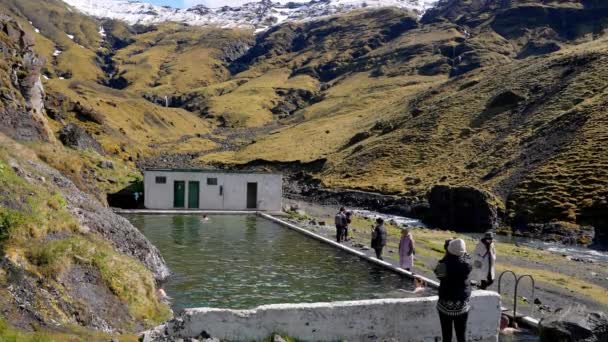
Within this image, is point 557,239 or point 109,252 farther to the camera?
point 557,239

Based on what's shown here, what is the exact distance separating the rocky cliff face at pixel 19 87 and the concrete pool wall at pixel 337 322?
80.6 ft

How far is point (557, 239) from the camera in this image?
45.7 m

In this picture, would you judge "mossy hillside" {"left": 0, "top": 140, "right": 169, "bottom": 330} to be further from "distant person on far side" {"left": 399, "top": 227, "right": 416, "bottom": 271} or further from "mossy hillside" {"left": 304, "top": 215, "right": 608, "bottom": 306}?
"mossy hillside" {"left": 304, "top": 215, "right": 608, "bottom": 306}

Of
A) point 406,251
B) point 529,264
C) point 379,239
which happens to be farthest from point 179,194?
point 406,251

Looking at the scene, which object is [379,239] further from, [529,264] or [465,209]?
[465,209]

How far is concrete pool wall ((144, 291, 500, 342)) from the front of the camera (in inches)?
430

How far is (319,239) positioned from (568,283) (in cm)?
1319

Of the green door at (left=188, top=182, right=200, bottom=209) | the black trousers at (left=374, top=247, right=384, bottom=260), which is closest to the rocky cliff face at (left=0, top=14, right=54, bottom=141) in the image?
the green door at (left=188, top=182, right=200, bottom=209)

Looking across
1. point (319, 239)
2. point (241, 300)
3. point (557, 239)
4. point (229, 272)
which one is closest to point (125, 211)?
point (319, 239)

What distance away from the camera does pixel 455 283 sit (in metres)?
9.30

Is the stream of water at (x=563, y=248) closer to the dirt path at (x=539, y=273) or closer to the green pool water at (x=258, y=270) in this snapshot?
the dirt path at (x=539, y=273)

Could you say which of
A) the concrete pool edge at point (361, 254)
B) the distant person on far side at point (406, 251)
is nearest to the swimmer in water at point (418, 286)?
the concrete pool edge at point (361, 254)

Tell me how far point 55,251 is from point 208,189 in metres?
35.2

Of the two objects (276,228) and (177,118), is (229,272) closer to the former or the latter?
(276,228)
